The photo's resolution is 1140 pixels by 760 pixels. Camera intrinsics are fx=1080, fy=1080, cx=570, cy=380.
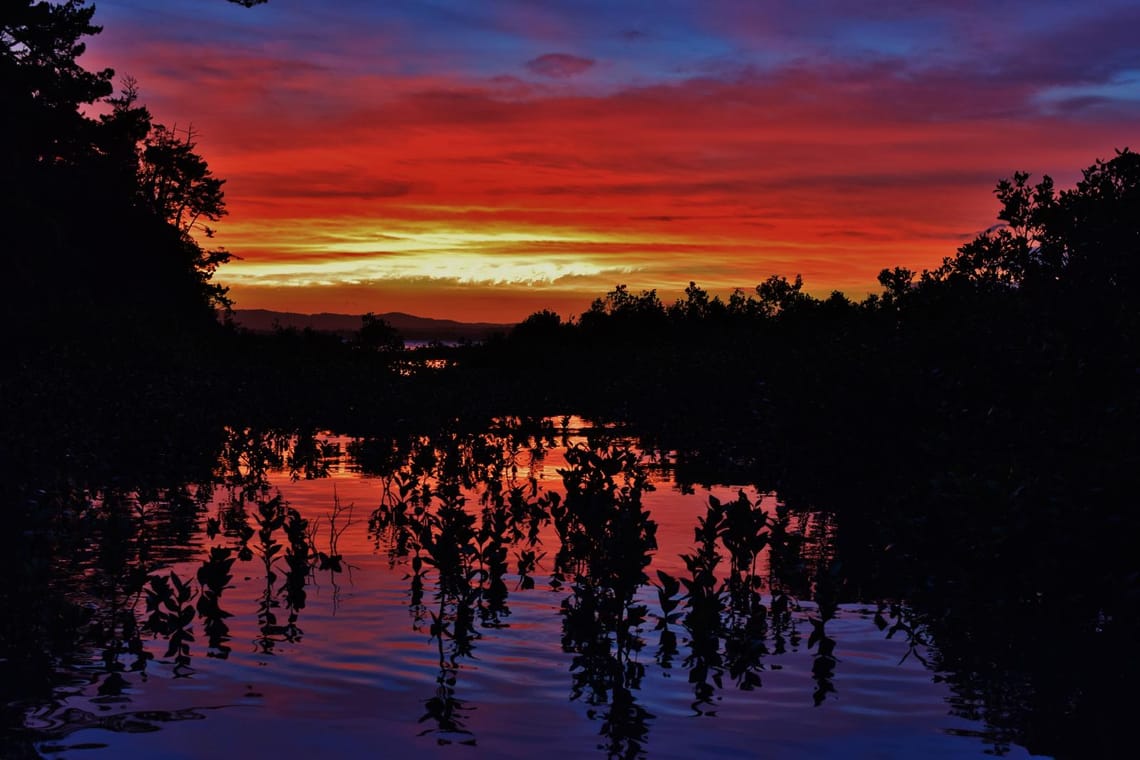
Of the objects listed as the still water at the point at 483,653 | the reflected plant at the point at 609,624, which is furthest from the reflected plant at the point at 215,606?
the reflected plant at the point at 609,624

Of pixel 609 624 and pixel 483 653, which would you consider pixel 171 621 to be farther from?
pixel 609 624

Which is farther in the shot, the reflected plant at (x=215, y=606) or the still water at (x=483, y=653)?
the reflected plant at (x=215, y=606)

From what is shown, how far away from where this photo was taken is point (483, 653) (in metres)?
7.60

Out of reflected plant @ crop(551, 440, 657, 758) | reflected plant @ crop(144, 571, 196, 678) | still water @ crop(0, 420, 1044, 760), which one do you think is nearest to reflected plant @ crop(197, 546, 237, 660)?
still water @ crop(0, 420, 1044, 760)

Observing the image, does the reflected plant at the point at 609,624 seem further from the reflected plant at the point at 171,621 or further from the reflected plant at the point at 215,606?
the reflected plant at the point at 171,621

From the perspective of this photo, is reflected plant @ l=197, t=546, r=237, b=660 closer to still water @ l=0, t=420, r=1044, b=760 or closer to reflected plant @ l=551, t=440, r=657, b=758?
still water @ l=0, t=420, r=1044, b=760

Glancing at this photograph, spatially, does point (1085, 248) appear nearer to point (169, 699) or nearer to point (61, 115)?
point (169, 699)

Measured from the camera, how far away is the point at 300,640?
7871 millimetres

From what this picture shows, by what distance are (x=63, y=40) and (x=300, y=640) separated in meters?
40.5

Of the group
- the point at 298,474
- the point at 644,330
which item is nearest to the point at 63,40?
the point at 644,330

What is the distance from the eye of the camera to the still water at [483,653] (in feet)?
19.3

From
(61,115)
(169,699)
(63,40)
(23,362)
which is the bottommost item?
(169,699)

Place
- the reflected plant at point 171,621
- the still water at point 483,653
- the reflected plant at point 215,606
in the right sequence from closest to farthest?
the still water at point 483,653 → the reflected plant at point 171,621 → the reflected plant at point 215,606

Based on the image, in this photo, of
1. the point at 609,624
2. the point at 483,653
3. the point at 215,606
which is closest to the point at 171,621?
the point at 215,606
